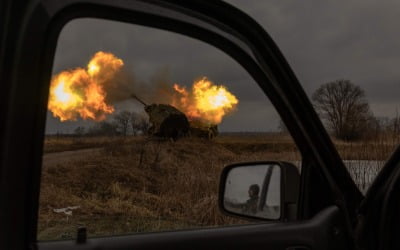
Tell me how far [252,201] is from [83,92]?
24.0 inches

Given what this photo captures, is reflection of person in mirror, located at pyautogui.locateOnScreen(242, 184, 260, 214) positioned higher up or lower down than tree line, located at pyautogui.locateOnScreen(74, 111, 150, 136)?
lower down

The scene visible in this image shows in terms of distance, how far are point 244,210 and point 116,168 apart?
7.64ft

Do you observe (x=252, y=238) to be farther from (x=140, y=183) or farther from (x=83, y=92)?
(x=140, y=183)

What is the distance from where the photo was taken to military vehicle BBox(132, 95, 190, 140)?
7.11ft

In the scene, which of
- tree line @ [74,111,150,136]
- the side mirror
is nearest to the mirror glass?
the side mirror

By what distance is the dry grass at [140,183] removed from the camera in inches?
69.2

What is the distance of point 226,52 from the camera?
1.62m

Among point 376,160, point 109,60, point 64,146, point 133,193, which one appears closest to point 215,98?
point 109,60

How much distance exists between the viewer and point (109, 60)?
1.87 metres

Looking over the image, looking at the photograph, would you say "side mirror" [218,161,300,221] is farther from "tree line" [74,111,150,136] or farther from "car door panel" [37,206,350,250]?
"tree line" [74,111,150,136]

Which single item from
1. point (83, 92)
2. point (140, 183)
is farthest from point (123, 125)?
point (140, 183)

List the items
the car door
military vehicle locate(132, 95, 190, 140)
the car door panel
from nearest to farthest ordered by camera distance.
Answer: the car door < the car door panel < military vehicle locate(132, 95, 190, 140)

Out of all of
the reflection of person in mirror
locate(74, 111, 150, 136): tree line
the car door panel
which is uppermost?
locate(74, 111, 150, 136): tree line

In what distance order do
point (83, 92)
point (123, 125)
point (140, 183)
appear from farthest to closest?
point (140, 183), point (123, 125), point (83, 92)
